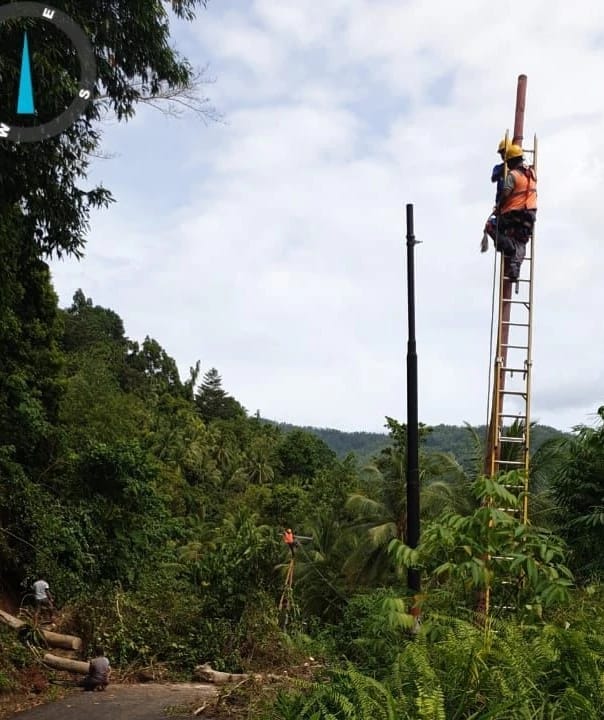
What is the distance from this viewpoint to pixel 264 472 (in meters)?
53.2

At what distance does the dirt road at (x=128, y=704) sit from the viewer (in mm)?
7555

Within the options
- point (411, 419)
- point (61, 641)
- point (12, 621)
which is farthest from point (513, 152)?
point (12, 621)

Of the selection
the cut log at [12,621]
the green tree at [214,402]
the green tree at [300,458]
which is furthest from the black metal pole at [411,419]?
the green tree at [214,402]

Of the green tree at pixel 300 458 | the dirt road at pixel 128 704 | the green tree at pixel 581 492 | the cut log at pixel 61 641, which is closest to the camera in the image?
the dirt road at pixel 128 704

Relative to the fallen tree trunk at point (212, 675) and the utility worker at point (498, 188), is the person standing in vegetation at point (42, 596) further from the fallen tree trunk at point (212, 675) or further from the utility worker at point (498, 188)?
the utility worker at point (498, 188)

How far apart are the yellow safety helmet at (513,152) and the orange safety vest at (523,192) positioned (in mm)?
134

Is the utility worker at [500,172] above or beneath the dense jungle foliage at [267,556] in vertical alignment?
above

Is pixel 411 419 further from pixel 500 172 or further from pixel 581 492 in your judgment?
pixel 581 492

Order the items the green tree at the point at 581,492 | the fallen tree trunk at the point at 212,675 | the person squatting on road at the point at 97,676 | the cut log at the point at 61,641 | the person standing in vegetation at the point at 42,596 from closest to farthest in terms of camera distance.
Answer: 1. the person squatting on road at the point at 97,676
2. the fallen tree trunk at the point at 212,675
3. the green tree at the point at 581,492
4. the cut log at the point at 61,641
5. the person standing in vegetation at the point at 42,596

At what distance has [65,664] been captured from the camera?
10109 millimetres

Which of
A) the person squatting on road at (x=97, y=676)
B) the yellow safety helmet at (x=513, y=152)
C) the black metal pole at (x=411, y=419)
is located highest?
the yellow safety helmet at (x=513, y=152)

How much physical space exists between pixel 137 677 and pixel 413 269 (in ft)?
23.5

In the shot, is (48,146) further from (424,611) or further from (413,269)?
(424,611)

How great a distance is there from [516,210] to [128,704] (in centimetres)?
697
